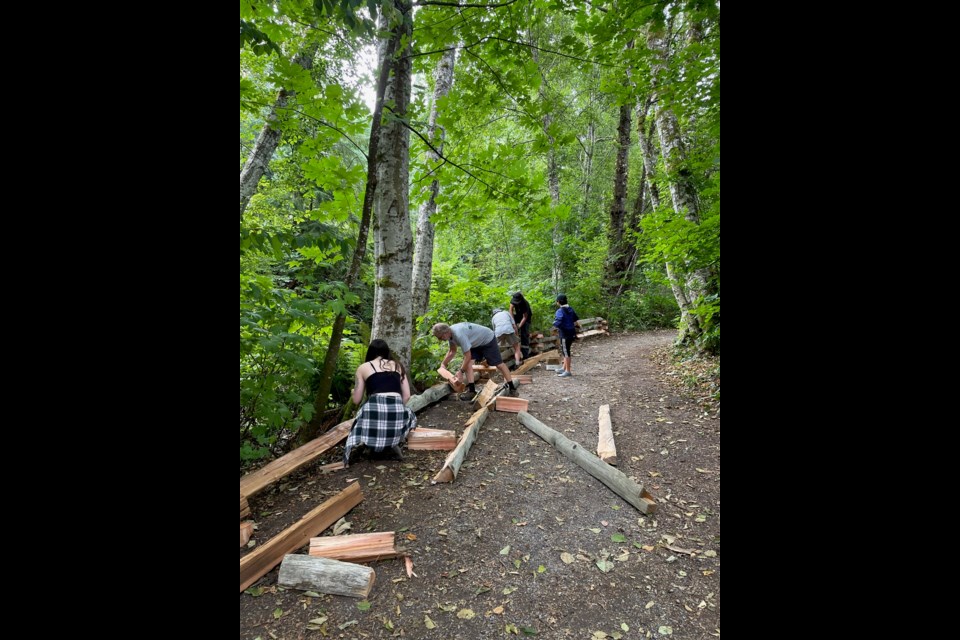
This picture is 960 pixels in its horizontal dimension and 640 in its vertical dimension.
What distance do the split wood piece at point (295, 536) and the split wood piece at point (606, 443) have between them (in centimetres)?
300

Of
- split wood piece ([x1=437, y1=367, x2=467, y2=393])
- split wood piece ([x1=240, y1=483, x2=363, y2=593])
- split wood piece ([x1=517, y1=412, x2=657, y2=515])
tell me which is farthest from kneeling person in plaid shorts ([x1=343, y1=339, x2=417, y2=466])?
split wood piece ([x1=437, y1=367, x2=467, y2=393])

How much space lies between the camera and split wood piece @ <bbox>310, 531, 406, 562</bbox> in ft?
10.2

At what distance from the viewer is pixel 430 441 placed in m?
5.13

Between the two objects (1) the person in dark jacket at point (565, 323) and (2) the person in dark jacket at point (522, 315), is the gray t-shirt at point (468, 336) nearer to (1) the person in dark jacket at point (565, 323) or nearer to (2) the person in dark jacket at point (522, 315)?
(2) the person in dark jacket at point (522, 315)

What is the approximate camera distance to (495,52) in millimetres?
4699

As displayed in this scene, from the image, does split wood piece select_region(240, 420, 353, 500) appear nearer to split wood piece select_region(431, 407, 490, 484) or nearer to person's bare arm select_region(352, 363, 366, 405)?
person's bare arm select_region(352, 363, 366, 405)

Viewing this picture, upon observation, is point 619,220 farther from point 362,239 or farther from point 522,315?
point 362,239

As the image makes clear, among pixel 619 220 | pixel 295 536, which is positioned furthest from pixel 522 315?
pixel 619 220

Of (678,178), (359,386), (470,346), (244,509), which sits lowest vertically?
(244,509)

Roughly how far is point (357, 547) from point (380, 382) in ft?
6.48

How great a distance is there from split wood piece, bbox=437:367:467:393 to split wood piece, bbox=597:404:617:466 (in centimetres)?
259
